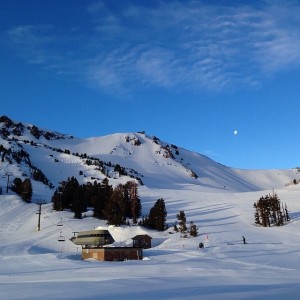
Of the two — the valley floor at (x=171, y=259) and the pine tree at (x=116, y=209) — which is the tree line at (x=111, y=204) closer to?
the pine tree at (x=116, y=209)

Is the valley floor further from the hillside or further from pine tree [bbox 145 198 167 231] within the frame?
pine tree [bbox 145 198 167 231]

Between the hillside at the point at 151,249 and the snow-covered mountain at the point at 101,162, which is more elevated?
the snow-covered mountain at the point at 101,162

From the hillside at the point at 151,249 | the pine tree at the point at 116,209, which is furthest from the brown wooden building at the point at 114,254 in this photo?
the pine tree at the point at 116,209

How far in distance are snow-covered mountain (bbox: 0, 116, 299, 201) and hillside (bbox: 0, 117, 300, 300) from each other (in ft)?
2.62

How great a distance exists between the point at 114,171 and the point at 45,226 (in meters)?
65.5

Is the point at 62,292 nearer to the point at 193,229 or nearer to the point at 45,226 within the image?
the point at 193,229

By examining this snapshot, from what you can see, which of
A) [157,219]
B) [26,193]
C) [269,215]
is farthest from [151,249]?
[26,193]

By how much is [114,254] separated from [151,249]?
22.7 feet

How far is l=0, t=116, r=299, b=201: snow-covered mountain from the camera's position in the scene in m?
114

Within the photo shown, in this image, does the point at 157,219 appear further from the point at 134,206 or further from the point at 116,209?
the point at 134,206

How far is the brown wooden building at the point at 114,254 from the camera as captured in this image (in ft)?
132

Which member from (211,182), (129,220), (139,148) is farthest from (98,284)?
(139,148)

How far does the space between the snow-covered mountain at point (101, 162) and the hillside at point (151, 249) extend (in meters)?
0.80

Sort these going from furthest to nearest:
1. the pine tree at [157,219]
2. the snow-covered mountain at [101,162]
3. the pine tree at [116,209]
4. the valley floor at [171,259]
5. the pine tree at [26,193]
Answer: the snow-covered mountain at [101,162] < the pine tree at [26,193] < the pine tree at [116,209] < the pine tree at [157,219] < the valley floor at [171,259]
